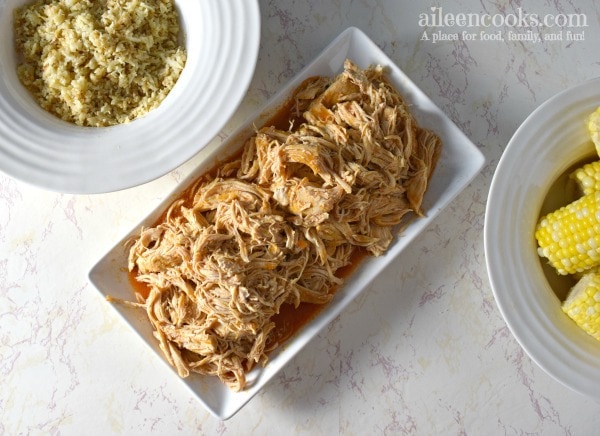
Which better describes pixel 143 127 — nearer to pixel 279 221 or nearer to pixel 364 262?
pixel 279 221

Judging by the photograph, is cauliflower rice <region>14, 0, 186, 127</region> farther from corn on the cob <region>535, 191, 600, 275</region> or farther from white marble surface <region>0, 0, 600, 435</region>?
corn on the cob <region>535, 191, 600, 275</region>

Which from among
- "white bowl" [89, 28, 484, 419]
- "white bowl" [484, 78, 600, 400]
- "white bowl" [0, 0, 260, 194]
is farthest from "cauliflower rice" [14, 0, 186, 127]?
"white bowl" [484, 78, 600, 400]

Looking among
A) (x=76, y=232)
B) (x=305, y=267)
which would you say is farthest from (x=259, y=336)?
(x=76, y=232)

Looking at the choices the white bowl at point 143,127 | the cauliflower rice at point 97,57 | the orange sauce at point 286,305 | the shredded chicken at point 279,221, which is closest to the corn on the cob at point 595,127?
the shredded chicken at point 279,221

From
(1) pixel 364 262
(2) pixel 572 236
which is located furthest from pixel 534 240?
(1) pixel 364 262

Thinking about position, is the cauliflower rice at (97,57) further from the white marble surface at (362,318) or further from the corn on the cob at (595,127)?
the corn on the cob at (595,127)

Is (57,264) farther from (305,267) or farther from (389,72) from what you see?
(389,72)
